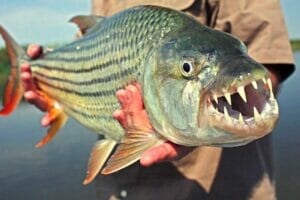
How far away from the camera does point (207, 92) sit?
202 centimetres

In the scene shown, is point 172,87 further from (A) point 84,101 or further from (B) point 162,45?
(A) point 84,101

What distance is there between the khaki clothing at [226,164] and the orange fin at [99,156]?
37cm

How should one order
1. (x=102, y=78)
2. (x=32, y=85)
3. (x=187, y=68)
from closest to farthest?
(x=187, y=68) < (x=102, y=78) < (x=32, y=85)

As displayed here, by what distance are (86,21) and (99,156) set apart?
0.81 metres

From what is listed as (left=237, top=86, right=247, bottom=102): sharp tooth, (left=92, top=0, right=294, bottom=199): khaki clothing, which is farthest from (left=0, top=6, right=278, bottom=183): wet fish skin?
(left=92, top=0, right=294, bottom=199): khaki clothing

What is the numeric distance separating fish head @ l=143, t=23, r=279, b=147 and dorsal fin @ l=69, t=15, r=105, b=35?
80 cm

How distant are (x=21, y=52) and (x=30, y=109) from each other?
17631 mm

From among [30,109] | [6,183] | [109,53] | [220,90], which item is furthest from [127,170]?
[30,109]

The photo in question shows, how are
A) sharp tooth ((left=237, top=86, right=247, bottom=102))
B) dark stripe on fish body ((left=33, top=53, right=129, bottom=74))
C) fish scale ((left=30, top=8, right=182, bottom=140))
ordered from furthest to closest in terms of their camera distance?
dark stripe on fish body ((left=33, top=53, right=129, bottom=74)) < fish scale ((left=30, top=8, right=182, bottom=140)) < sharp tooth ((left=237, top=86, right=247, bottom=102))

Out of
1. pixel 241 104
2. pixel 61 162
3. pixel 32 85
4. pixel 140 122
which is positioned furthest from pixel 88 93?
pixel 61 162

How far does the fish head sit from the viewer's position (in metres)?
1.91

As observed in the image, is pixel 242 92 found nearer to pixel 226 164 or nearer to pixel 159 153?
pixel 159 153

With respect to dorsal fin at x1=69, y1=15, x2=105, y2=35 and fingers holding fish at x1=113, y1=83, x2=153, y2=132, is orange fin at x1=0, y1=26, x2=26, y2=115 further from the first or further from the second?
fingers holding fish at x1=113, y1=83, x2=153, y2=132

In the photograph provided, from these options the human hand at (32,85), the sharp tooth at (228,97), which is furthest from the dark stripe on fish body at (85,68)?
the sharp tooth at (228,97)
